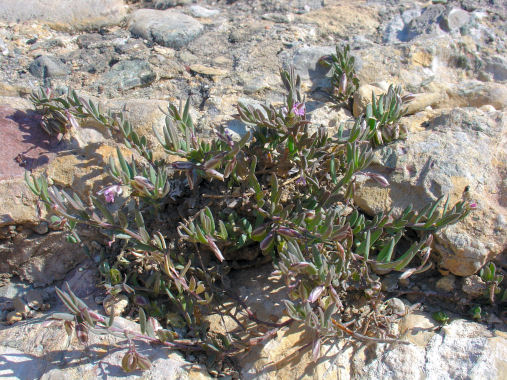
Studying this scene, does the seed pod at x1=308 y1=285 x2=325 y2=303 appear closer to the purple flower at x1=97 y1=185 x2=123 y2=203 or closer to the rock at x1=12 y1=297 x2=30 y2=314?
the purple flower at x1=97 y1=185 x2=123 y2=203

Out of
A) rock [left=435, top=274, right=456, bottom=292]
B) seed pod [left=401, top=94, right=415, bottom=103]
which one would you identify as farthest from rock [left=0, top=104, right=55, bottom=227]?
rock [left=435, top=274, right=456, bottom=292]

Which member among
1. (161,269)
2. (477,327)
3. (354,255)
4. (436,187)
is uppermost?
(436,187)

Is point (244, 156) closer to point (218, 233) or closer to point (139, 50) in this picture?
point (218, 233)

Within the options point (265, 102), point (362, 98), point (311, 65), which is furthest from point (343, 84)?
point (265, 102)

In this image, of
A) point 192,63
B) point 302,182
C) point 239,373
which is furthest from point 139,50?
point 239,373

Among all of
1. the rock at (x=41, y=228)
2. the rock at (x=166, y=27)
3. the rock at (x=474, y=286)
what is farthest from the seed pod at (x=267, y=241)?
the rock at (x=166, y=27)

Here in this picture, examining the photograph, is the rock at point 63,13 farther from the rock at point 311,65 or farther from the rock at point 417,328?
the rock at point 417,328

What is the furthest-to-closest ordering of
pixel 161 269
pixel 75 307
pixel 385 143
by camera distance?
1. pixel 385 143
2. pixel 161 269
3. pixel 75 307
